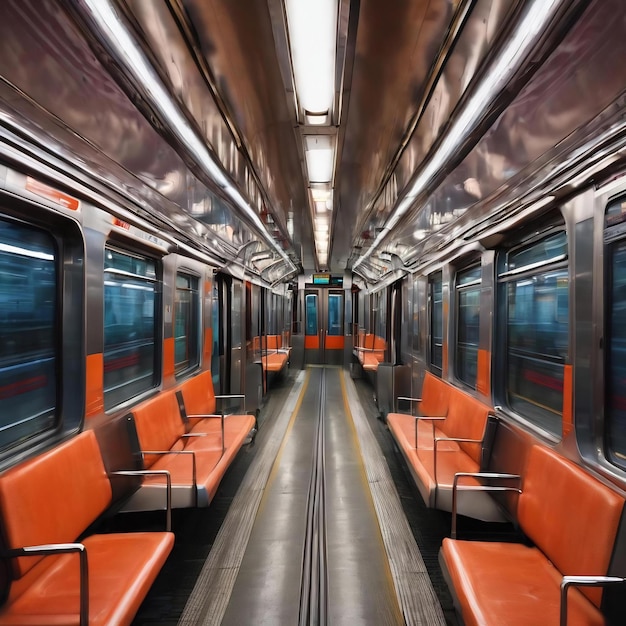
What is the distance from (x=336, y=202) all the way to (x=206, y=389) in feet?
9.16

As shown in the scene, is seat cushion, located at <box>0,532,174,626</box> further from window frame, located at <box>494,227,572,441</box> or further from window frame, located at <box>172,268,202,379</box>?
window frame, located at <box>172,268,202,379</box>

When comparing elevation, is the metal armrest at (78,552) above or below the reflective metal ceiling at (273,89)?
below

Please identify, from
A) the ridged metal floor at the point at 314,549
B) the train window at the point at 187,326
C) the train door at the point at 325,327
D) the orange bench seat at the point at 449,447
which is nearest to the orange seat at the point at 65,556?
the ridged metal floor at the point at 314,549

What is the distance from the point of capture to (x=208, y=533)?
301cm

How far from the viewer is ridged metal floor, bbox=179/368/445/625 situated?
221 centimetres

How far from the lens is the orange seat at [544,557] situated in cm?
161

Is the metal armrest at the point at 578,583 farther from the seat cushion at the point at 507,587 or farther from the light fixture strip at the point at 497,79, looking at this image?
the light fixture strip at the point at 497,79

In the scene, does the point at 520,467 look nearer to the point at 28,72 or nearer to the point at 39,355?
the point at 39,355

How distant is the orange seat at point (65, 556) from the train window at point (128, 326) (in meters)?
0.88

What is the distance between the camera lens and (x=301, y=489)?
373 cm

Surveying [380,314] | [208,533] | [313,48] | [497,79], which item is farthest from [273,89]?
[380,314]

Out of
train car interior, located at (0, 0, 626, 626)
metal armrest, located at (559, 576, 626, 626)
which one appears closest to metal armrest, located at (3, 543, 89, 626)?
train car interior, located at (0, 0, 626, 626)

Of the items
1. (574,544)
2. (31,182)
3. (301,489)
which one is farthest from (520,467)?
(31,182)

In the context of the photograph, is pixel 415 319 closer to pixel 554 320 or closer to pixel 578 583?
pixel 554 320
